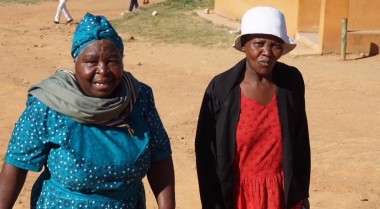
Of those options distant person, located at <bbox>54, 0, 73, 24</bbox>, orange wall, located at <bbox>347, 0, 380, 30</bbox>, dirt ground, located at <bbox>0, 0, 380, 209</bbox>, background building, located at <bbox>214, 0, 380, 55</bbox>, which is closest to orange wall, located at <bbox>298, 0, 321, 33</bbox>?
background building, located at <bbox>214, 0, 380, 55</bbox>

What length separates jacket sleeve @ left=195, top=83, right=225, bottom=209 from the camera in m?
3.63

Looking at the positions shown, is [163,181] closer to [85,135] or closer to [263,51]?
[85,135]

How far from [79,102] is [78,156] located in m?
0.22

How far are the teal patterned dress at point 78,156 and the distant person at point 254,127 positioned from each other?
2.28 feet

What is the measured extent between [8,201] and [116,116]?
1.93 ft

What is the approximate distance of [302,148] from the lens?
12.4ft

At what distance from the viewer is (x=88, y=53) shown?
9.46ft

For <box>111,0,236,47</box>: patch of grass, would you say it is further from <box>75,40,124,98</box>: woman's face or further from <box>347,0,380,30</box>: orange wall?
<box>75,40,124,98</box>: woman's face

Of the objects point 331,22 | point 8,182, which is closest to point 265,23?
point 8,182

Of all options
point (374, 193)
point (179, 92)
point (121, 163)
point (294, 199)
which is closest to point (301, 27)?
point (179, 92)

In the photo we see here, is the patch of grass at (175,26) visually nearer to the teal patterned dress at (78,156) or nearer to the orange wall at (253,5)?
the orange wall at (253,5)

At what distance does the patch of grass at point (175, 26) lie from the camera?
15344 millimetres

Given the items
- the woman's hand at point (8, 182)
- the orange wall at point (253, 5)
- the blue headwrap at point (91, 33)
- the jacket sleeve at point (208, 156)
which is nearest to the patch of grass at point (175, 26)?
the orange wall at point (253, 5)

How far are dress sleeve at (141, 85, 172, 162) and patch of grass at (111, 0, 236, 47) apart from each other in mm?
11362
